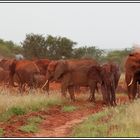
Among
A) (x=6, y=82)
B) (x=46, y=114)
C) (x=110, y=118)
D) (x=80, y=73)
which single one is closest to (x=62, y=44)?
(x=6, y=82)

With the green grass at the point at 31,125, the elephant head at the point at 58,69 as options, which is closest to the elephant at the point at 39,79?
the elephant head at the point at 58,69

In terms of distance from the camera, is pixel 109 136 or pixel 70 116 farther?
pixel 70 116

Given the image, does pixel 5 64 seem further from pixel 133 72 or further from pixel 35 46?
pixel 35 46

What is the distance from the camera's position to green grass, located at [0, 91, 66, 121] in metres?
13.8

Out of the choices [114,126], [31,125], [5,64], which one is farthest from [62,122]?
[5,64]

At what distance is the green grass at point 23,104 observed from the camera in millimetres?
13820

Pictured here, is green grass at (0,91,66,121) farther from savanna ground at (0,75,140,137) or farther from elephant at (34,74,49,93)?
elephant at (34,74,49,93)

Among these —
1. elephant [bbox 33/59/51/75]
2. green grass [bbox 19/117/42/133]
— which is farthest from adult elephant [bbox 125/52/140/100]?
elephant [bbox 33/59/51/75]

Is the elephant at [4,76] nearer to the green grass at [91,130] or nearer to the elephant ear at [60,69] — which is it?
the elephant ear at [60,69]

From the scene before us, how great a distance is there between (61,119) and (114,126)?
3267 mm

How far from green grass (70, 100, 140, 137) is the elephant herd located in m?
4.91

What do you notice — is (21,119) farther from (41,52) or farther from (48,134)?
(41,52)

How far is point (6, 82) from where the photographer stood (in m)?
26.7

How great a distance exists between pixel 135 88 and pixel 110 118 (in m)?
5.64
